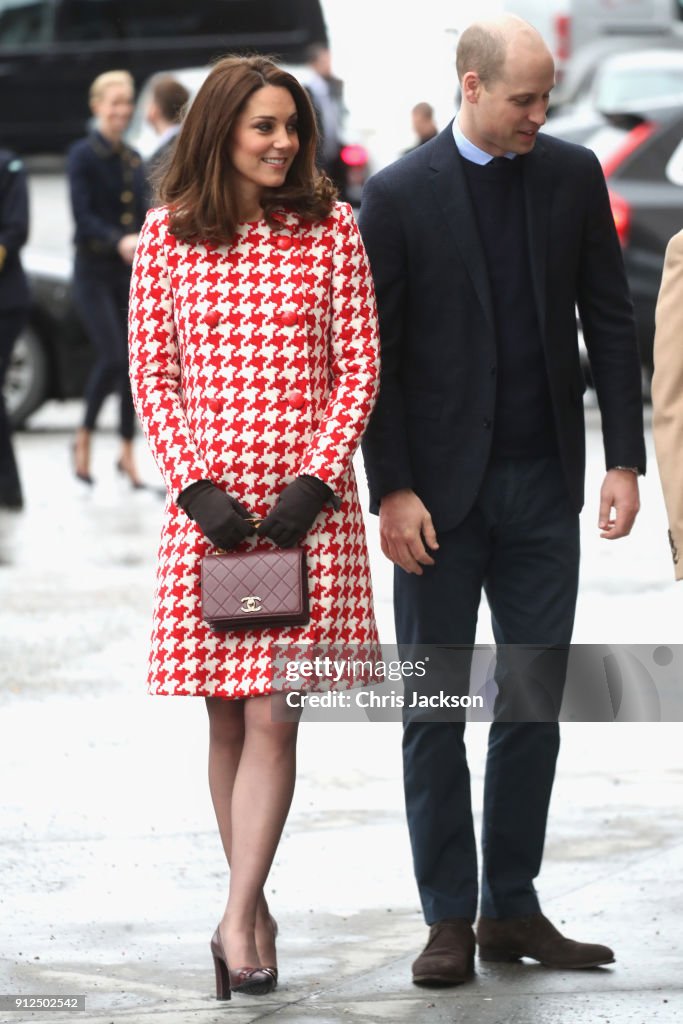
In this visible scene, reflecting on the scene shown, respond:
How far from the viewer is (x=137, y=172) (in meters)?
11.9

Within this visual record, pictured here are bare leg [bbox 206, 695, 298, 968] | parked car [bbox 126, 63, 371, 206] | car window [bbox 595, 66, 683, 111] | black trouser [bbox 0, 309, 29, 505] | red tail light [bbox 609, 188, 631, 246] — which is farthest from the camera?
car window [bbox 595, 66, 683, 111]

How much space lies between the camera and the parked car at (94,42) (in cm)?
2608

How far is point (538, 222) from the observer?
470 cm

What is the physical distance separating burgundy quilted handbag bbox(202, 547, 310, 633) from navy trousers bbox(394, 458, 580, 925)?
393 mm

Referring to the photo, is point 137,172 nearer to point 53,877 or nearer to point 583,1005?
point 53,877

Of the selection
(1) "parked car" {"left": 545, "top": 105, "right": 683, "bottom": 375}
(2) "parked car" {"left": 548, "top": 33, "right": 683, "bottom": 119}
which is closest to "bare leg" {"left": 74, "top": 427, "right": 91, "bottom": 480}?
(1) "parked car" {"left": 545, "top": 105, "right": 683, "bottom": 375}

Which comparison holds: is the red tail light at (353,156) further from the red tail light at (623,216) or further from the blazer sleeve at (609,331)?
the blazer sleeve at (609,331)

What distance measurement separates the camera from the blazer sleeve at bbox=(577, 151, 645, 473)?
15.7 feet

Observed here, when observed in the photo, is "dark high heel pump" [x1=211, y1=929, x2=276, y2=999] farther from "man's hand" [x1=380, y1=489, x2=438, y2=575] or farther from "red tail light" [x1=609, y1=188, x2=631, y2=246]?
"red tail light" [x1=609, y1=188, x2=631, y2=246]

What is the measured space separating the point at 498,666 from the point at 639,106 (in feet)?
32.8

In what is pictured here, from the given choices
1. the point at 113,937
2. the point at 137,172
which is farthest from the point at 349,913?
the point at 137,172

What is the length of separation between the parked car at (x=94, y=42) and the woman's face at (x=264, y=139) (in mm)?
21580

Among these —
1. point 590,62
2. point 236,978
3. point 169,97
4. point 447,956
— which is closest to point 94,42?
point 590,62

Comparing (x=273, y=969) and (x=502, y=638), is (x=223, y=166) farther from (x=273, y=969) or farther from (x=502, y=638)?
(x=273, y=969)
